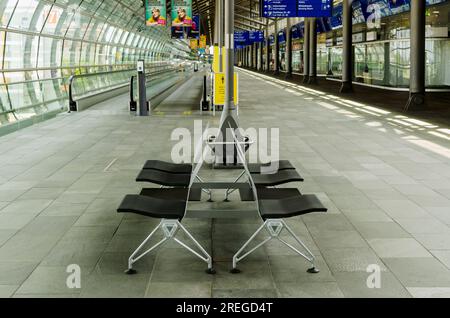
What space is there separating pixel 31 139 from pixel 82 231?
7.13 metres

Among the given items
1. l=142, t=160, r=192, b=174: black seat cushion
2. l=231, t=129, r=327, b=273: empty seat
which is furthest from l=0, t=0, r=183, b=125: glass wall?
l=231, t=129, r=327, b=273: empty seat

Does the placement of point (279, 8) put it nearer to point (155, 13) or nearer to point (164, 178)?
point (155, 13)

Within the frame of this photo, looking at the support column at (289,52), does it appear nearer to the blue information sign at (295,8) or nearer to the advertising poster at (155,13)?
the advertising poster at (155,13)

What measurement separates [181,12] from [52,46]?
6300 millimetres

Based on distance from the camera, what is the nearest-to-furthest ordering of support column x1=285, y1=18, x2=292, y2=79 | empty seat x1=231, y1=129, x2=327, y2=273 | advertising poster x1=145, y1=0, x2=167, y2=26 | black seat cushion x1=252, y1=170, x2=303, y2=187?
empty seat x1=231, y1=129, x2=327, y2=273, black seat cushion x1=252, y1=170, x2=303, y2=187, advertising poster x1=145, y1=0, x2=167, y2=26, support column x1=285, y1=18, x2=292, y2=79

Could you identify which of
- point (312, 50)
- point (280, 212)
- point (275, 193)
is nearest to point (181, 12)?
point (312, 50)

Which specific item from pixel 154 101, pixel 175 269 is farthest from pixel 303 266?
pixel 154 101

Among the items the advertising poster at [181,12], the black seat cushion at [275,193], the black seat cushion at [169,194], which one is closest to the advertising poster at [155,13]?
the advertising poster at [181,12]

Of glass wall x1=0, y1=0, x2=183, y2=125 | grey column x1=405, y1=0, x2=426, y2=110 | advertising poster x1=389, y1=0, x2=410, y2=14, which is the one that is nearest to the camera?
glass wall x1=0, y1=0, x2=183, y2=125

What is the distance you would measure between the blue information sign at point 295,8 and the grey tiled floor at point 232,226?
12206 mm

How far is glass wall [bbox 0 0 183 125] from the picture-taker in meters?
16.1

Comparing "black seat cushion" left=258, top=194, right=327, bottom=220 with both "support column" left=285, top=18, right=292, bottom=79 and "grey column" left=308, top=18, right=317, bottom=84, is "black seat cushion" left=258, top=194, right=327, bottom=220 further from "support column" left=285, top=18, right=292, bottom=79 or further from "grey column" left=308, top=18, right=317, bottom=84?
"support column" left=285, top=18, right=292, bottom=79

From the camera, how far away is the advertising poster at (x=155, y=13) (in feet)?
92.2

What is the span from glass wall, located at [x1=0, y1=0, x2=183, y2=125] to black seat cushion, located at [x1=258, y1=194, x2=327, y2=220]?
9941 millimetres
